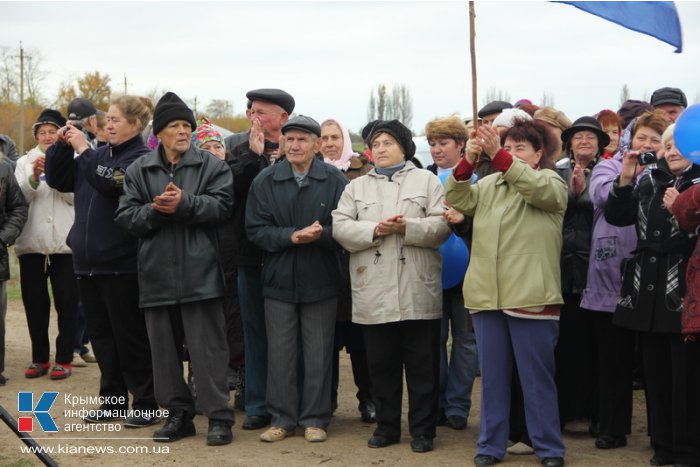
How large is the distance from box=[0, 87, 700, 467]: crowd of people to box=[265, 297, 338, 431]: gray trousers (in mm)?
16

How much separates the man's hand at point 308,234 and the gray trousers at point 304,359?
482mm

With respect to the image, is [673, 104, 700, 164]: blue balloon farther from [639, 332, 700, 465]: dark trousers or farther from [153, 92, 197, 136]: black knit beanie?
[153, 92, 197, 136]: black knit beanie

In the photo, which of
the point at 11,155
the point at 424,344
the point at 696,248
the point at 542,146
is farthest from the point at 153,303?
the point at 11,155

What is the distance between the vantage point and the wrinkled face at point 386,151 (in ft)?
20.3

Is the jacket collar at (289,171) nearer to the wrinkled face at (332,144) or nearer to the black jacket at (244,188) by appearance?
the black jacket at (244,188)

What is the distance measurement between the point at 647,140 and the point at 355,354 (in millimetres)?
2696

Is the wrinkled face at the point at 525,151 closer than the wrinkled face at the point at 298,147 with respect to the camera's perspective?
Yes

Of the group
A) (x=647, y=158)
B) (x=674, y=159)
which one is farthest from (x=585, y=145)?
(x=647, y=158)

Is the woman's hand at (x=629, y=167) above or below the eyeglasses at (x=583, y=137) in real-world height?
below

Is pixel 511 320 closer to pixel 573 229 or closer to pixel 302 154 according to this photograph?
pixel 573 229

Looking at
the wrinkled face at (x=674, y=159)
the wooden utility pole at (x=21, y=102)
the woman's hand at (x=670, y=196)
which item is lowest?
the woman's hand at (x=670, y=196)

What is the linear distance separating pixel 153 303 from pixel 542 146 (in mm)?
2759

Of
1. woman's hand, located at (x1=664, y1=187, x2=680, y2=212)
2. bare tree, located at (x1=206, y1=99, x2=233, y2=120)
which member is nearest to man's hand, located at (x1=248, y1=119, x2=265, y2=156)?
woman's hand, located at (x1=664, y1=187, x2=680, y2=212)

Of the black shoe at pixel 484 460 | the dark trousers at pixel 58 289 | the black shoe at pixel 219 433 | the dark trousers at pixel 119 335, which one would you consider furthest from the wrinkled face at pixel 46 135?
the black shoe at pixel 484 460
